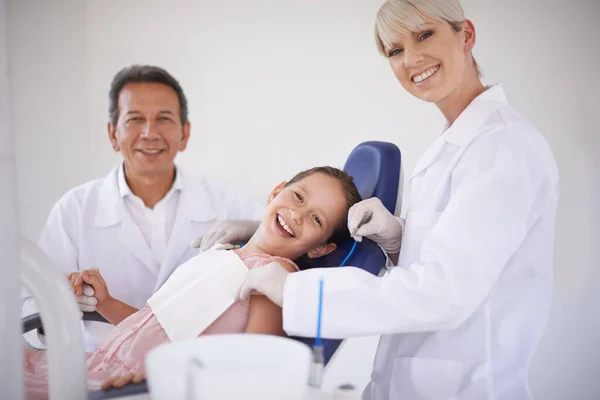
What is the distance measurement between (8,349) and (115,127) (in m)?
1.47

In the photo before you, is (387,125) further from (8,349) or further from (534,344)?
(8,349)

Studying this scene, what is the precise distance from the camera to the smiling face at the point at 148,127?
1.96m

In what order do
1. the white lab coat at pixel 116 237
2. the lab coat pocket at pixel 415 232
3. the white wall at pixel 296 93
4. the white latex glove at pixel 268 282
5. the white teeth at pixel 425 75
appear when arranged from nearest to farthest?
1. the white latex glove at pixel 268 282
2. the lab coat pocket at pixel 415 232
3. the white teeth at pixel 425 75
4. the white wall at pixel 296 93
5. the white lab coat at pixel 116 237

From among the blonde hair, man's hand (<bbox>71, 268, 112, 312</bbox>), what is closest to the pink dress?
man's hand (<bbox>71, 268, 112, 312</bbox>)

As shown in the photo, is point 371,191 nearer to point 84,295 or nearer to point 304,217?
point 304,217

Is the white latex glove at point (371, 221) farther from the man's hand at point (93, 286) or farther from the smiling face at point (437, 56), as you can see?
the man's hand at point (93, 286)

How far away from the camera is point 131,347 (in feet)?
4.25

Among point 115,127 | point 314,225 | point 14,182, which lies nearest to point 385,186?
point 314,225

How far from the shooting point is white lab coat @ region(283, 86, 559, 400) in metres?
1.04

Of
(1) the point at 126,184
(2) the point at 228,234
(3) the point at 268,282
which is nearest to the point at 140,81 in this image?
(1) the point at 126,184

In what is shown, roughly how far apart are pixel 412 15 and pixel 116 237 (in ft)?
3.88

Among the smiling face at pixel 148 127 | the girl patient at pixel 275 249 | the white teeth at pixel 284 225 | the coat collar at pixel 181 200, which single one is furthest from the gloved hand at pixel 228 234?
the smiling face at pixel 148 127

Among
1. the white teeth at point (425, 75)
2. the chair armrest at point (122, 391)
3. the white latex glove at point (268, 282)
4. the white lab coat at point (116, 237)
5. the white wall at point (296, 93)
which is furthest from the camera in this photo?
the white lab coat at point (116, 237)

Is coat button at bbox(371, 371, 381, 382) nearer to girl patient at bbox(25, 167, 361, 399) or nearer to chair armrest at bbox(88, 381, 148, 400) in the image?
girl patient at bbox(25, 167, 361, 399)
